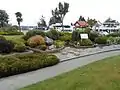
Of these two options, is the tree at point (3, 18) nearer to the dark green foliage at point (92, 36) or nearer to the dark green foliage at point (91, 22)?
the dark green foliage at point (91, 22)

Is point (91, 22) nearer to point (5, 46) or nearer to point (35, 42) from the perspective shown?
point (35, 42)

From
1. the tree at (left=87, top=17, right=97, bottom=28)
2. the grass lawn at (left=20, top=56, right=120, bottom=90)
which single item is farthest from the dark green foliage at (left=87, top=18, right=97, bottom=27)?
the grass lawn at (left=20, top=56, right=120, bottom=90)

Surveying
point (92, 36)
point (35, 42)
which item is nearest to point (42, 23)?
point (92, 36)

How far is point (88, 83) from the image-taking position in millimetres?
10797

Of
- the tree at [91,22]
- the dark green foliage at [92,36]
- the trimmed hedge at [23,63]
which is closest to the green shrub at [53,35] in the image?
the dark green foliage at [92,36]

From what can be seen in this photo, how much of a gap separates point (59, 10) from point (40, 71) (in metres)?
49.6

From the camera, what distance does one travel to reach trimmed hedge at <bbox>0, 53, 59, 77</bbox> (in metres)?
13.0

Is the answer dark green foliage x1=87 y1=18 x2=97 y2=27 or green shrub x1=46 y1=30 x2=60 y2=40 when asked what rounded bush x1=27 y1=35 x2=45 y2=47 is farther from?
dark green foliage x1=87 y1=18 x2=97 y2=27

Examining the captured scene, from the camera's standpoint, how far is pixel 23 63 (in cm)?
1405

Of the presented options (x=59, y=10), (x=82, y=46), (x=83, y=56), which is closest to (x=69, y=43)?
(x=82, y=46)

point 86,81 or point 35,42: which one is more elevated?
point 35,42

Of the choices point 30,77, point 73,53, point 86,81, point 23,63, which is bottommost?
point 73,53

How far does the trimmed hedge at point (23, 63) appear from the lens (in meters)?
13.0

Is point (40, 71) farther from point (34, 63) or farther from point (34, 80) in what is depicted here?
point (34, 80)
